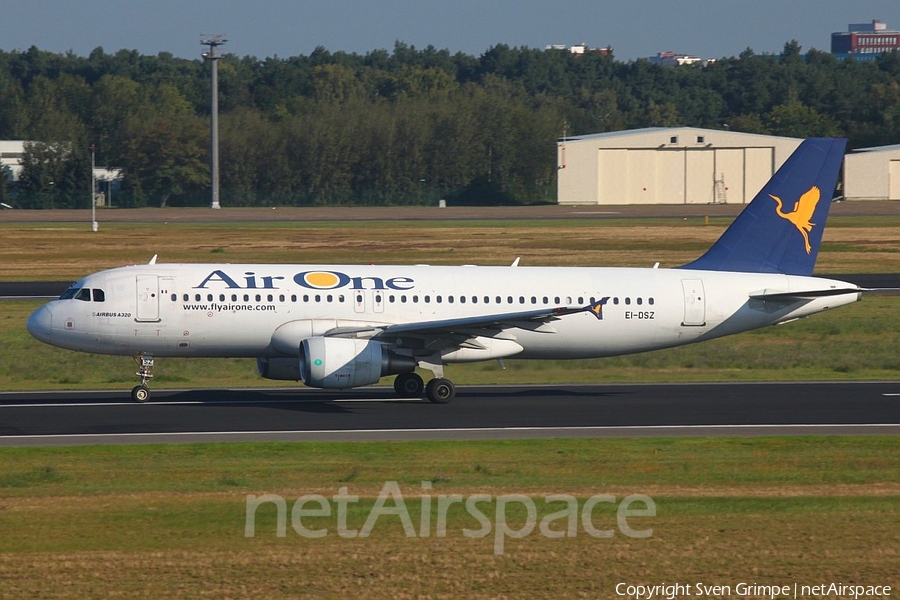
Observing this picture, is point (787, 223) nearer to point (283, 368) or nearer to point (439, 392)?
point (439, 392)

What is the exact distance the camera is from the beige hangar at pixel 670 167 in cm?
13588

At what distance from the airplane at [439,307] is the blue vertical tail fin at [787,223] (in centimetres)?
4

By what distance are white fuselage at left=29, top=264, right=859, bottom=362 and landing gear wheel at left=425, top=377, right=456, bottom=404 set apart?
84 centimetres

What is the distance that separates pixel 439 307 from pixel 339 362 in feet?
12.5

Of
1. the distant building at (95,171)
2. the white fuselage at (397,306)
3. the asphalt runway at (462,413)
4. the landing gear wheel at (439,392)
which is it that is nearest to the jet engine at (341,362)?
the asphalt runway at (462,413)

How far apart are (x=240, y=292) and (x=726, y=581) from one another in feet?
58.3

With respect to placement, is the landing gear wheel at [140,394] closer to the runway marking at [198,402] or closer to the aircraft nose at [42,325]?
the runway marking at [198,402]

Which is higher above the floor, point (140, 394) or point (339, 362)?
point (339, 362)

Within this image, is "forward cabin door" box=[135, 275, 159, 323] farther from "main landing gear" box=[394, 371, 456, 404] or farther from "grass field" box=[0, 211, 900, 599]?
"main landing gear" box=[394, 371, 456, 404]

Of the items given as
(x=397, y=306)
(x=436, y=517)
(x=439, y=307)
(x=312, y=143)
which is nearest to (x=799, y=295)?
(x=439, y=307)

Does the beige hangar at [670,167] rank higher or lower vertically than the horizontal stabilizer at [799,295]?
higher

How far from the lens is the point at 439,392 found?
30312mm

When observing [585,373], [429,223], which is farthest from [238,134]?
[585,373]

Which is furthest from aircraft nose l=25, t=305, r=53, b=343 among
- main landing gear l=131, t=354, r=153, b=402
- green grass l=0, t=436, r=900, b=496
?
green grass l=0, t=436, r=900, b=496
